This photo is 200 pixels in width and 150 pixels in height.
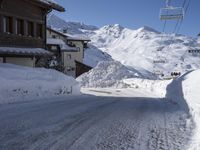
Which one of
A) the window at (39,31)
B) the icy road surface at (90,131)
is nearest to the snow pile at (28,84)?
the icy road surface at (90,131)

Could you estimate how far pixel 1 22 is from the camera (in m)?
22.6

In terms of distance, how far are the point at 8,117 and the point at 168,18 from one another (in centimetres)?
Answer: 2493

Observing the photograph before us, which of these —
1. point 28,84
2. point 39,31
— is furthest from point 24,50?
point 28,84

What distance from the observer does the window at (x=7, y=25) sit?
2331cm

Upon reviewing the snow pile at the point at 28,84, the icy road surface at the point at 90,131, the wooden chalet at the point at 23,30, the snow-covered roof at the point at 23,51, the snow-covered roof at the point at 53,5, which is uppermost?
the snow-covered roof at the point at 53,5

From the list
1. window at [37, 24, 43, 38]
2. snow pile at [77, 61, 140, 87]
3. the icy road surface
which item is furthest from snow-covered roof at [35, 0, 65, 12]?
the icy road surface

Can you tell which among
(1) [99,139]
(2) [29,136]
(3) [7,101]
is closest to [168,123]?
(1) [99,139]

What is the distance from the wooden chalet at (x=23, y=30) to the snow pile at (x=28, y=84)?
3837 mm

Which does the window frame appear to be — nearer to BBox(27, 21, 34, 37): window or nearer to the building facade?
BBox(27, 21, 34, 37): window

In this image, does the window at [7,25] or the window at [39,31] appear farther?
the window at [39,31]

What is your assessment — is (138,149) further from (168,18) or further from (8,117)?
(168,18)

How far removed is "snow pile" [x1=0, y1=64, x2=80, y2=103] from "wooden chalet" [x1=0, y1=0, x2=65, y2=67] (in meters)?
3.84

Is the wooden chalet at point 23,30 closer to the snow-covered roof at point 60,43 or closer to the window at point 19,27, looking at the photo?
the window at point 19,27

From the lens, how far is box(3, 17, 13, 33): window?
23.3 metres
